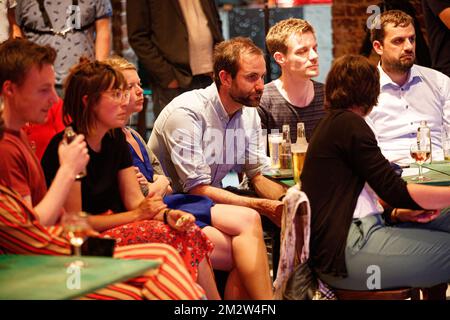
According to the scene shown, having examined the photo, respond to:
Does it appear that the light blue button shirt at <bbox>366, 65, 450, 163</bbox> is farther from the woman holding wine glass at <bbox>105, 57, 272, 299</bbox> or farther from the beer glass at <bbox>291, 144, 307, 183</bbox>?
the woman holding wine glass at <bbox>105, 57, 272, 299</bbox>

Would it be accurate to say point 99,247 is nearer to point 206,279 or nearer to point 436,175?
point 206,279

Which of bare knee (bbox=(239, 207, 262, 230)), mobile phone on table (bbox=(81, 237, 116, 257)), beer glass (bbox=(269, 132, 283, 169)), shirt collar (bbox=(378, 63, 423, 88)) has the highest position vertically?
shirt collar (bbox=(378, 63, 423, 88))

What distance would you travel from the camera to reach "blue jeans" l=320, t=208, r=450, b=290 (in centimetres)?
301

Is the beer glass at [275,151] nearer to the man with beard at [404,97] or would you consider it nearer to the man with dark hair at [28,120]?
the man with beard at [404,97]

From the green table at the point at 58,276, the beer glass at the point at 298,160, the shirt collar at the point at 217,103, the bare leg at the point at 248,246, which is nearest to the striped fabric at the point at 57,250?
the green table at the point at 58,276

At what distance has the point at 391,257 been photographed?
304 cm

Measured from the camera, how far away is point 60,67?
4574mm

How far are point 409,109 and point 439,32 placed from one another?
0.87 meters

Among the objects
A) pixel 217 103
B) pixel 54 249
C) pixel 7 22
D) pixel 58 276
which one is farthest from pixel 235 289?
pixel 7 22

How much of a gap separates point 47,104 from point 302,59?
6.71 ft

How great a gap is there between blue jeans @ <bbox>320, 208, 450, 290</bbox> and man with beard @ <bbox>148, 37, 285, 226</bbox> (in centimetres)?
67

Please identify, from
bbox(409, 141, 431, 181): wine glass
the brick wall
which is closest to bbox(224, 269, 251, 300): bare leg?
bbox(409, 141, 431, 181): wine glass

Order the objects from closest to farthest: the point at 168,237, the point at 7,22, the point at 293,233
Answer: the point at 293,233
the point at 168,237
the point at 7,22
